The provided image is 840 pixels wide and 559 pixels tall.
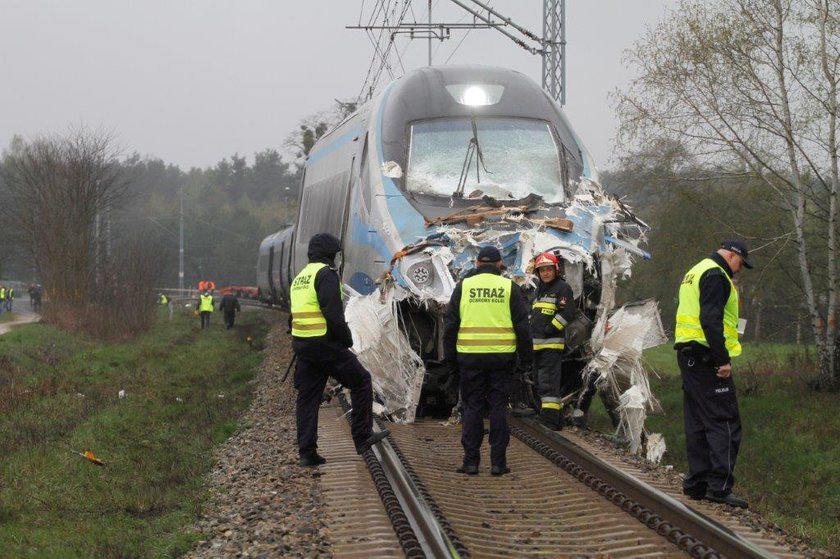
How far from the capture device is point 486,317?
8.59 meters

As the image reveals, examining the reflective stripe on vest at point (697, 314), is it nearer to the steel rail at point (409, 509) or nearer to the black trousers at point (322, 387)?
the steel rail at point (409, 509)

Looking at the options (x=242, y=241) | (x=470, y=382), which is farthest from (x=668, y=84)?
(x=242, y=241)

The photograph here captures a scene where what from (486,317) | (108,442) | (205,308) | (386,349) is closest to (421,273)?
(386,349)

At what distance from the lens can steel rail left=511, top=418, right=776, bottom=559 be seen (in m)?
5.91

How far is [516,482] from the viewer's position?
27.4ft

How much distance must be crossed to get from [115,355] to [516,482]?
19.2 metres

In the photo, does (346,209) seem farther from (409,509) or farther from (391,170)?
(409,509)

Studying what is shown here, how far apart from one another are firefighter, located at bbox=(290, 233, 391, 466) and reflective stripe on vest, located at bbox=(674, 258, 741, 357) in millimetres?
2573

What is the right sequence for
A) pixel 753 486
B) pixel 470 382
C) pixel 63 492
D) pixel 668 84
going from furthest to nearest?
pixel 668 84
pixel 753 486
pixel 63 492
pixel 470 382

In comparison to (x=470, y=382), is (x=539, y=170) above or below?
above

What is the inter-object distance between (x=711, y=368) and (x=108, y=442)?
26.0 ft

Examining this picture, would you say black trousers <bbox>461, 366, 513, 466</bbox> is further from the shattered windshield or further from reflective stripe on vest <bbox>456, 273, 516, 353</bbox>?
the shattered windshield

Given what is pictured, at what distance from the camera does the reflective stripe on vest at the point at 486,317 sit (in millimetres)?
8547

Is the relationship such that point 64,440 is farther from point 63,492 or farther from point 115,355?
point 115,355
